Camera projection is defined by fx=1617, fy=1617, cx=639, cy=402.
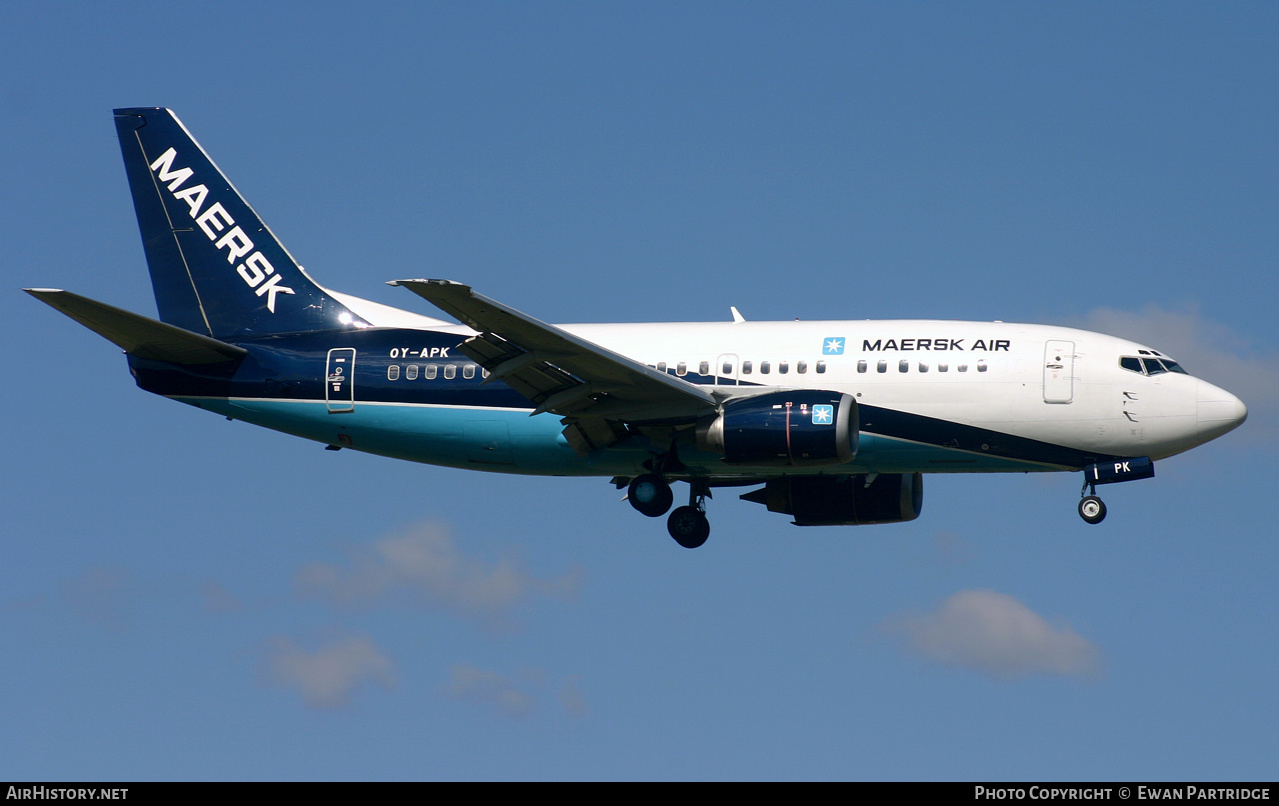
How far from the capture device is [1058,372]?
38969mm

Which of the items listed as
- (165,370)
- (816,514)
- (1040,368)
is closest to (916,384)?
(1040,368)

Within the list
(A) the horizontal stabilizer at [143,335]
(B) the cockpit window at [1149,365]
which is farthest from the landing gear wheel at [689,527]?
(A) the horizontal stabilizer at [143,335]

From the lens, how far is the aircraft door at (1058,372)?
38781 mm

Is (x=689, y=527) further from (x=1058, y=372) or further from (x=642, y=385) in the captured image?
(x=1058, y=372)

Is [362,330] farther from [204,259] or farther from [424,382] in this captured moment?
[204,259]

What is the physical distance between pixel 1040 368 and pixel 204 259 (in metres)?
23.4

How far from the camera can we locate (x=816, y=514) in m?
44.5

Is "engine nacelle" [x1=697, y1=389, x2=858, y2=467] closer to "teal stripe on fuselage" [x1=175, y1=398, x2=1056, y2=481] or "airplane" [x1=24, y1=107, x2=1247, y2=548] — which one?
"airplane" [x1=24, y1=107, x2=1247, y2=548]

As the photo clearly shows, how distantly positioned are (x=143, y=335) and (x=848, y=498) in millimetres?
19143

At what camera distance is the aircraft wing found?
36.2 metres

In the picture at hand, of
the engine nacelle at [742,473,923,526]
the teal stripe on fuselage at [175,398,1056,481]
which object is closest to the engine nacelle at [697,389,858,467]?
the teal stripe on fuselage at [175,398,1056,481]

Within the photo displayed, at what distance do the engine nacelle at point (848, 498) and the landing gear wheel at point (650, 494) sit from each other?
4.17 metres

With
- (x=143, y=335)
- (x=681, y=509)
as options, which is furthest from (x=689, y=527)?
(x=143, y=335)

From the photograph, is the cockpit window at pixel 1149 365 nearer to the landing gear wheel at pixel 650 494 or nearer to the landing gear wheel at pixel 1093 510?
the landing gear wheel at pixel 1093 510
